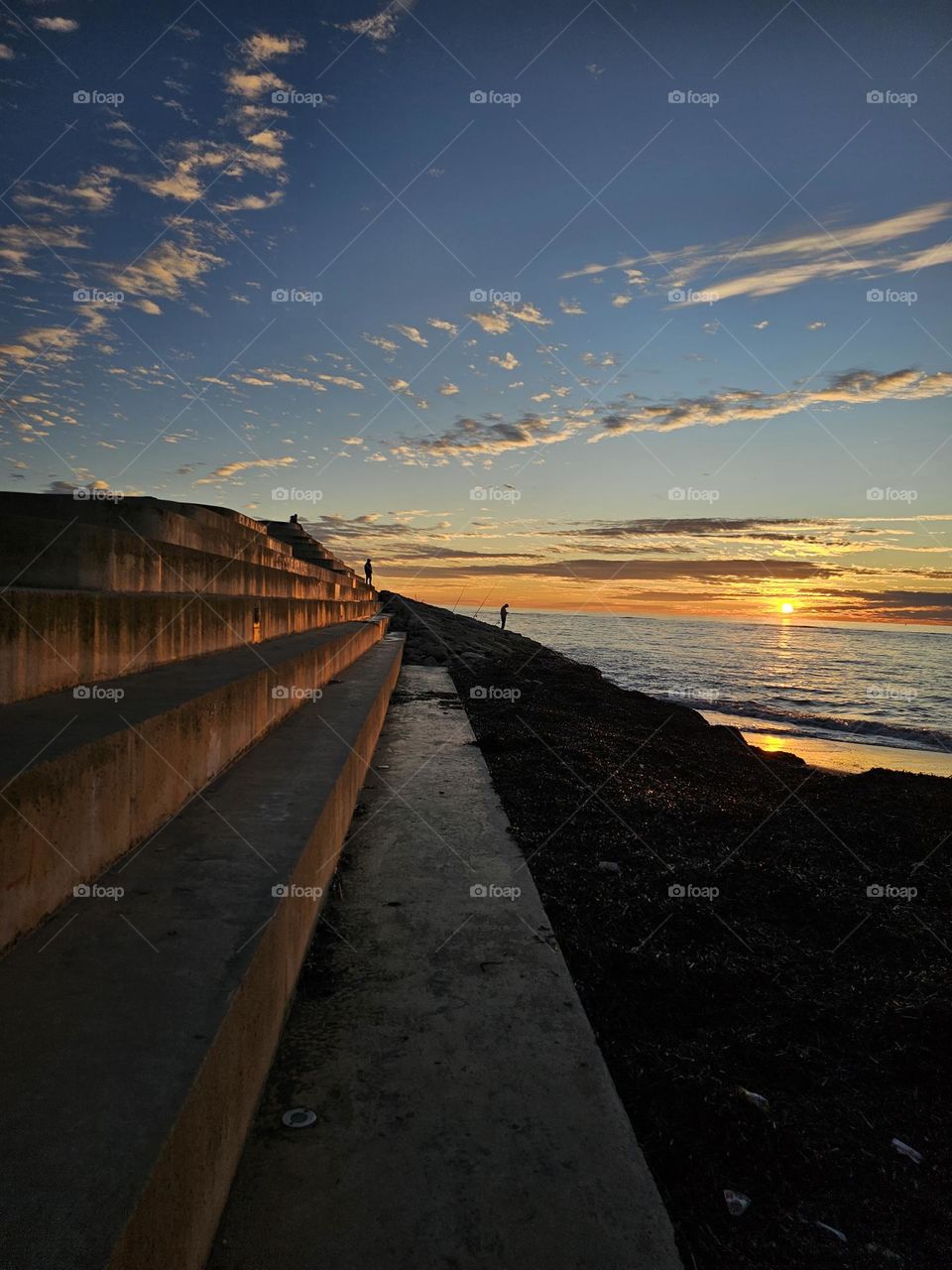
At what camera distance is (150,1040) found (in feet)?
4.83

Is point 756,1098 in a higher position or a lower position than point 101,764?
lower

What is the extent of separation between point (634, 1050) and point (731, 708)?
808 inches

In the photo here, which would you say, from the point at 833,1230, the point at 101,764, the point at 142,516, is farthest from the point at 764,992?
the point at 142,516

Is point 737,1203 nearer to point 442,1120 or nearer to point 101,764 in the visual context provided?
point 442,1120

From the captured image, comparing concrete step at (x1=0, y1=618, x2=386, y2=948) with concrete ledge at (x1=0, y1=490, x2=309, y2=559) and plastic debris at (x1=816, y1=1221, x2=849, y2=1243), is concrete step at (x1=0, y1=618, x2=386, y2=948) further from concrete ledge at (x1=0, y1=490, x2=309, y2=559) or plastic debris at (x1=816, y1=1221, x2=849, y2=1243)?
plastic debris at (x1=816, y1=1221, x2=849, y2=1243)

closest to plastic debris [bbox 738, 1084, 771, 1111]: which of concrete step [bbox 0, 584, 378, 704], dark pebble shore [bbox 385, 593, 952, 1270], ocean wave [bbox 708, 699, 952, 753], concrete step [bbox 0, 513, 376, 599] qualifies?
dark pebble shore [bbox 385, 593, 952, 1270]

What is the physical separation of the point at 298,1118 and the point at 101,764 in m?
1.18

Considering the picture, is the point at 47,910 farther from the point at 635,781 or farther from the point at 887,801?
the point at 887,801

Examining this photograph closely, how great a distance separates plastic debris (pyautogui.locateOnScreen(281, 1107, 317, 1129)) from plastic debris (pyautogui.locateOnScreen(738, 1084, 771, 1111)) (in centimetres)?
140

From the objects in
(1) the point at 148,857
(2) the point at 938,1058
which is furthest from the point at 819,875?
(1) the point at 148,857

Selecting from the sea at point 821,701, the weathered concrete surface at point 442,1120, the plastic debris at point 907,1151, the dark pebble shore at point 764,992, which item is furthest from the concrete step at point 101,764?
the sea at point 821,701

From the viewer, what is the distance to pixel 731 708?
2155cm

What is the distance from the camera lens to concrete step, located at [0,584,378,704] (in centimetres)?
242

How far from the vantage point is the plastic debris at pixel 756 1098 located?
7.37 feet
